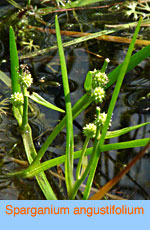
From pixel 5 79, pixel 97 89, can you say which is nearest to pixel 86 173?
pixel 97 89

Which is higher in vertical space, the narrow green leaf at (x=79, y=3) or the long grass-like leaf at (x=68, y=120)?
the narrow green leaf at (x=79, y=3)

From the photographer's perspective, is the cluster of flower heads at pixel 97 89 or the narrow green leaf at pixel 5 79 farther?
the narrow green leaf at pixel 5 79

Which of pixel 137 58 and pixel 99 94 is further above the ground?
pixel 137 58

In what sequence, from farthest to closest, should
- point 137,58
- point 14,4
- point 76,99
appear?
point 14,4, point 76,99, point 137,58

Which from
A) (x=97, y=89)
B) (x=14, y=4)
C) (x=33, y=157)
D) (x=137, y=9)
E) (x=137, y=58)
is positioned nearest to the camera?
(x=97, y=89)

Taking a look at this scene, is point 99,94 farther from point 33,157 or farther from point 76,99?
point 76,99

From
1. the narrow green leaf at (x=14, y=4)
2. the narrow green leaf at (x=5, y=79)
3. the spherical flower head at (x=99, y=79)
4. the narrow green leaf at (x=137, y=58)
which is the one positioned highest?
the narrow green leaf at (x=14, y=4)

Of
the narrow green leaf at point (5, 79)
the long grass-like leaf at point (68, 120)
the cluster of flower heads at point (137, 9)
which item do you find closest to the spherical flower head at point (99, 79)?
the long grass-like leaf at point (68, 120)

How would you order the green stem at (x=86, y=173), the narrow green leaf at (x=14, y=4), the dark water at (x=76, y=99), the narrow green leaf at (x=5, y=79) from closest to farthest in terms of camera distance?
1. the green stem at (x=86, y=173)
2. the dark water at (x=76, y=99)
3. the narrow green leaf at (x=5, y=79)
4. the narrow green leaf at (x=14, y=4)

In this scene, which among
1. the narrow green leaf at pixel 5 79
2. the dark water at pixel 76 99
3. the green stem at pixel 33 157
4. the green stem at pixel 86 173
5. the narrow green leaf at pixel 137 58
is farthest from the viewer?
the narrow green leaf at pixel 5 79

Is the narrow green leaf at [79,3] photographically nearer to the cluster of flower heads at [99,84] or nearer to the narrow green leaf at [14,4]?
the narrow green leaf at [14,4]
